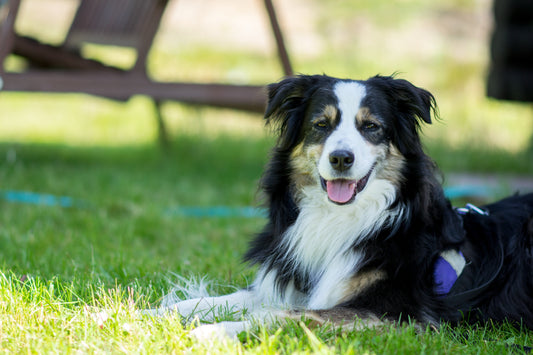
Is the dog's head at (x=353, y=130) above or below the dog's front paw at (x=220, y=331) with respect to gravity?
above

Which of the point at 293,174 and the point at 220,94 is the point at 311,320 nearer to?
the point at 293,174

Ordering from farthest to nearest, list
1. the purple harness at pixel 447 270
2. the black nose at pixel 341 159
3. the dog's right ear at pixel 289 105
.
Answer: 1. the dog's right ear at pixel 289 105
2. the purple harness at pixel 447 270
3. the black nose at pixel 341 159

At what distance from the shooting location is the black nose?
2.68 meters

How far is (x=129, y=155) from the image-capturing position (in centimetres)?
790

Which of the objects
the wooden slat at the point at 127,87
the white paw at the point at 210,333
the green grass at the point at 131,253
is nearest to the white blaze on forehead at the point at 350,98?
the green grass at the point at 131,253

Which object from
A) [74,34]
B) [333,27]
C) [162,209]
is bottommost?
[162,209]

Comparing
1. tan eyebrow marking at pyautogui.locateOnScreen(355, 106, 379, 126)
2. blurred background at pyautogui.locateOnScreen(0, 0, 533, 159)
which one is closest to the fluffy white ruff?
tan eyebrow marking at pyautogui.locateOnScreen(355, 106, 379, 126)

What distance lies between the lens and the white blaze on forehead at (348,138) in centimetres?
273

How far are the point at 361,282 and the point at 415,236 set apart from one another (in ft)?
1.13

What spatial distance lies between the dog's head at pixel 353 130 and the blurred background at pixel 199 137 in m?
0.29

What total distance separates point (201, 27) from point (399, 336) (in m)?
14.5

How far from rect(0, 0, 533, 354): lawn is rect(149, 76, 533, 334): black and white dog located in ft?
0.62

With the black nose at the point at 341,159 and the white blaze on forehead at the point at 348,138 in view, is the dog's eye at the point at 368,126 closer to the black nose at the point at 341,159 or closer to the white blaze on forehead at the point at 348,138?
the white blaze on forehead at the point at 348,138

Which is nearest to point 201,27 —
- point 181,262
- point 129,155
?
point 129,155
